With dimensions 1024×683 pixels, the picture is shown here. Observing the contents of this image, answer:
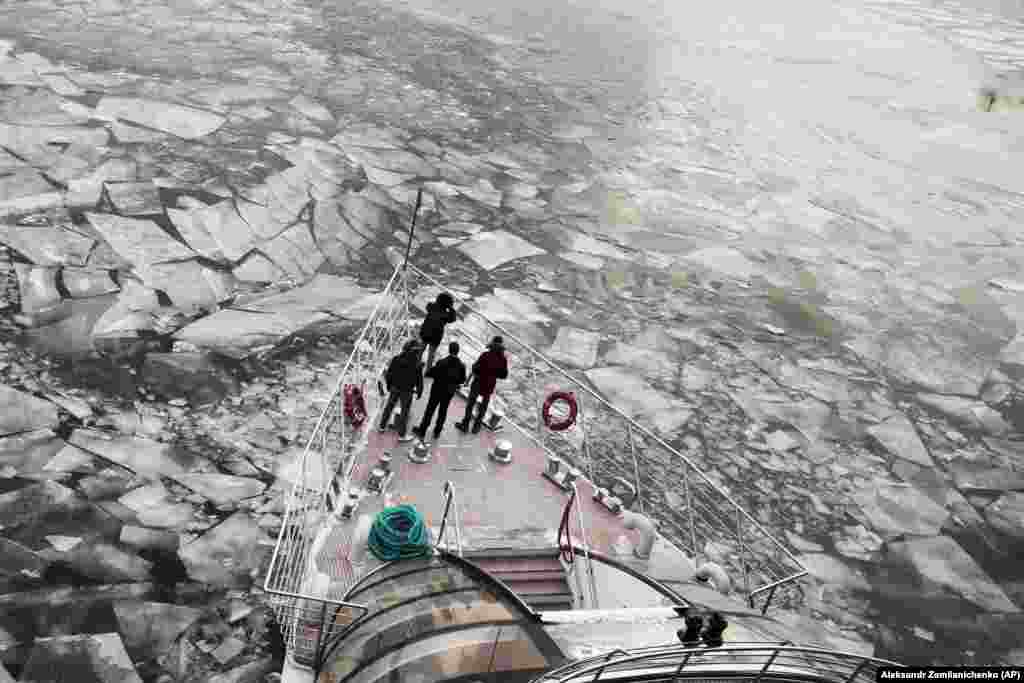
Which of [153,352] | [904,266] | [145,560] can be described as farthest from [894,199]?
[145,560]

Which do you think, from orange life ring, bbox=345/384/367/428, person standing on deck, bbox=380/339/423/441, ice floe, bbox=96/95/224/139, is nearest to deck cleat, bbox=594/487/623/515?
person standing on deck, bbox=380/339/423/441

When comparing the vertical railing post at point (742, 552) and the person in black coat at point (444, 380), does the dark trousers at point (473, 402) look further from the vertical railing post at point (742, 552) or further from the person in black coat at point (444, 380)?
the vertical railing post at point (742, 552)

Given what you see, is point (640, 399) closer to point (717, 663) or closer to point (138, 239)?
point (717, 663)

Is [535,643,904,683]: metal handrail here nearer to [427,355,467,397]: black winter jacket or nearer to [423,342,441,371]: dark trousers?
[427,355,467,397]: black winter jacket

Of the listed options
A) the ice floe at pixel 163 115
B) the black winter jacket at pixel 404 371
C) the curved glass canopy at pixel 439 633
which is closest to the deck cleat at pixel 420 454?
the black winter jacket at pixel 404 371

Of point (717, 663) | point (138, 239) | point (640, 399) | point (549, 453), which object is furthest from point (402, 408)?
point (138, 239)
